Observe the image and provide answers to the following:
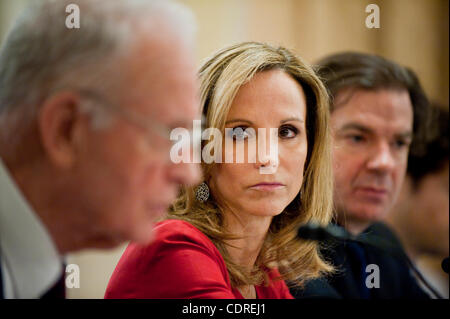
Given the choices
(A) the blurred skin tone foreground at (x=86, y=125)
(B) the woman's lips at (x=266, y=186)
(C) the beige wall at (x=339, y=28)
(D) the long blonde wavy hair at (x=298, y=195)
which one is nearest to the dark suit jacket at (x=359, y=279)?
(D) the long blonde wavy hair at (x=298, y=195)

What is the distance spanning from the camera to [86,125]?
860 millimetres

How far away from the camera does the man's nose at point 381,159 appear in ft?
6.55

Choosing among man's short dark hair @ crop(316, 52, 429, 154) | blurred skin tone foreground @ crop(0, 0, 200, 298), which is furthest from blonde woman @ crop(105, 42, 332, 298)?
man's short dark hair @ crop(316, 52, 429, 154)

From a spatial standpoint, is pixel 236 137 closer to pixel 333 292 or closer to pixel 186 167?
pixel 186 167

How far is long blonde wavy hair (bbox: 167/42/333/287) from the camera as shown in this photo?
1.31m

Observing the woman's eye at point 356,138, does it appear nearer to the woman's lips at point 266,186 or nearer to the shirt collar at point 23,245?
the woman's lips at point 266,186

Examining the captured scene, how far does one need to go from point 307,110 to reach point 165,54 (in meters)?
0.61

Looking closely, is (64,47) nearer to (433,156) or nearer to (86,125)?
(86,125)

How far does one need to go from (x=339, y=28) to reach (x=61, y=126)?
2412 millimetres

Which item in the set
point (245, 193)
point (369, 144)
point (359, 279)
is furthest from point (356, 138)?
point (245, 193)

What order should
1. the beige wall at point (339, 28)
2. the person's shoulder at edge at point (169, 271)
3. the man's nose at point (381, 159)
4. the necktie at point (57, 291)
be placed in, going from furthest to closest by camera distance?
the beige wall at point (339, 28)
the man's nose at point (381, 159)
the person's shoulder at edge at point (169, 271)
the necktie at point (57, 291)

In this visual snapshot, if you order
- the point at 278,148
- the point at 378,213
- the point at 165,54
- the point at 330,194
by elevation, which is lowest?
the point at 378,213

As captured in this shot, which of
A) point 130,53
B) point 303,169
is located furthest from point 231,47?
point 130,53

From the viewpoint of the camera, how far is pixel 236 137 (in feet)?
4.18
